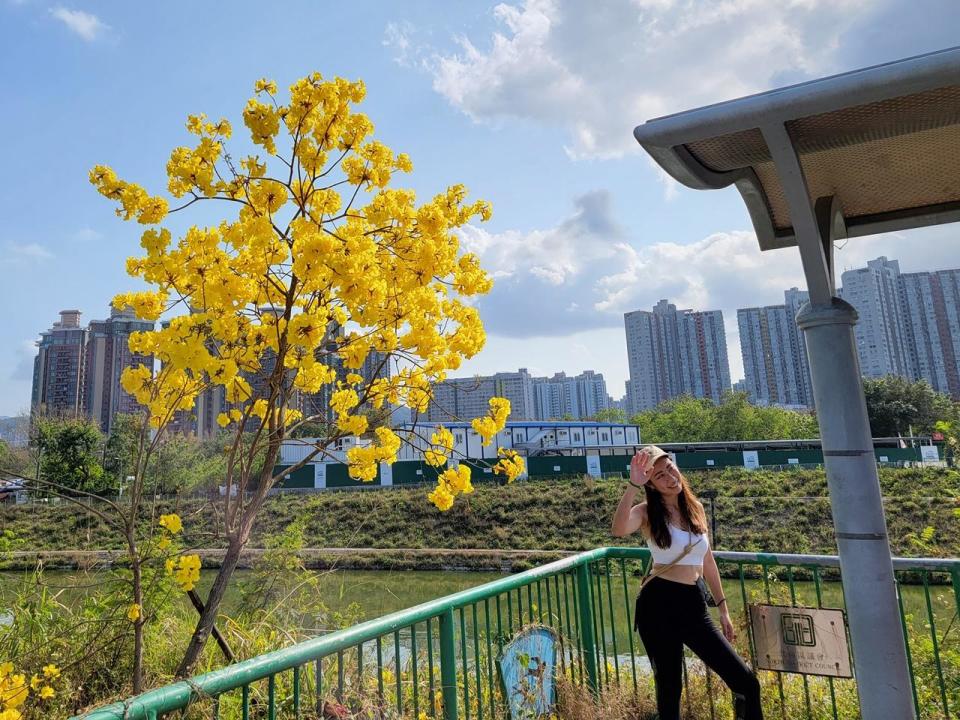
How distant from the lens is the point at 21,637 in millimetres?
3566

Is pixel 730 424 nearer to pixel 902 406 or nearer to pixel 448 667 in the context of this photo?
pixel 902 406

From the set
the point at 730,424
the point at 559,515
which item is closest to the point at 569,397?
the point at 730,424

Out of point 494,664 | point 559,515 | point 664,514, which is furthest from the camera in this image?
point 559,515

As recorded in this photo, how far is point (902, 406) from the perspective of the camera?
37.6m

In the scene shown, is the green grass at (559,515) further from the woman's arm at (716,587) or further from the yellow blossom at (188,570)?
the woman's arm at (716,587)

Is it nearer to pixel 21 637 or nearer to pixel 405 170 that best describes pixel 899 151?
pixel 405 170

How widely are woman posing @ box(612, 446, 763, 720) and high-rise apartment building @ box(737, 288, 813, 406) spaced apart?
7200cm

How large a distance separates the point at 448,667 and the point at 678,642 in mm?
972

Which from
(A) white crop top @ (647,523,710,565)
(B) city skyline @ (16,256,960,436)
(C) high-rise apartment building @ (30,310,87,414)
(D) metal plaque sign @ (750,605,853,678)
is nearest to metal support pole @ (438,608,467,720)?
(A) white crop top @ (647,523,710,565)

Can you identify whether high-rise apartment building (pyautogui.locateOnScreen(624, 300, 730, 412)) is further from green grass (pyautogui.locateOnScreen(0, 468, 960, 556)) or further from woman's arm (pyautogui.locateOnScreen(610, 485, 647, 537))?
woman's arm (pyautogui.locateOnScreen(610, 485, 647, 537))

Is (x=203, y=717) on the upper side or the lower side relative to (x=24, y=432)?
lower

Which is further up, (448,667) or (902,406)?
(902,406)

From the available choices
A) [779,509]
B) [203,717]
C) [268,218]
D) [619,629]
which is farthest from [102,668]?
[779,509]

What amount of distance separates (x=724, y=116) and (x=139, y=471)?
9.61 feet
